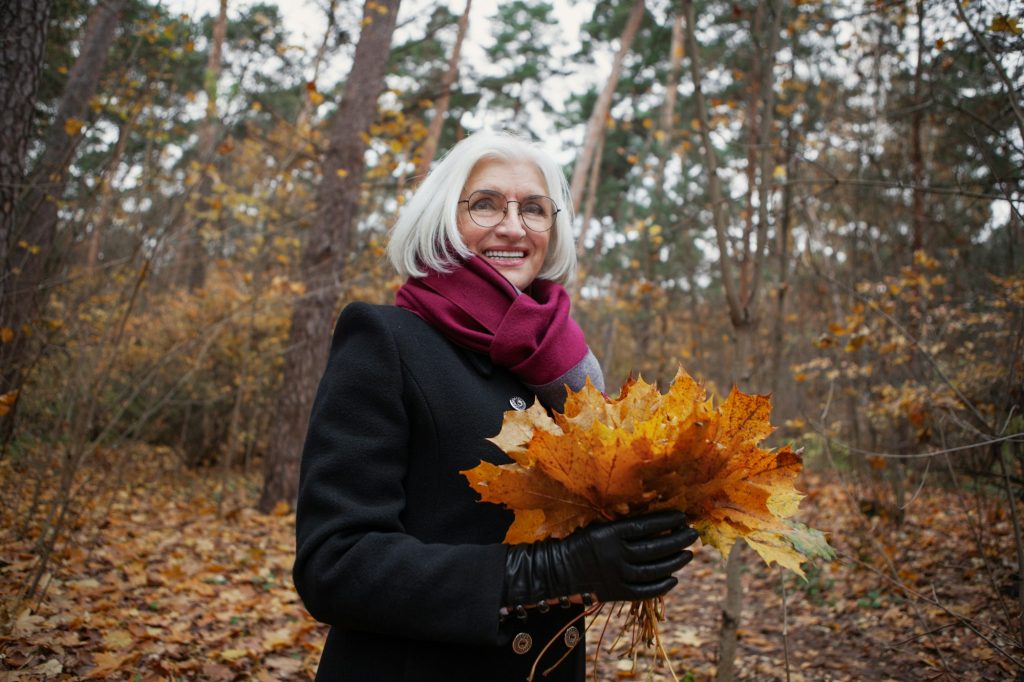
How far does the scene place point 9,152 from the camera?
10.5 feet

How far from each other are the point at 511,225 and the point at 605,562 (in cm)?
95

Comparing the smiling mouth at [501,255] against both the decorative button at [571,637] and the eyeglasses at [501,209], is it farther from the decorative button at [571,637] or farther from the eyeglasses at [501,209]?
the decorative button at [571,637]

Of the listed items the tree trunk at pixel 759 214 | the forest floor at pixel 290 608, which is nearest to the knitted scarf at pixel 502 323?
the forest floor at pixel 290 608

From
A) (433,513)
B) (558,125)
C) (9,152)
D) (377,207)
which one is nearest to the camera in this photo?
(433,513)

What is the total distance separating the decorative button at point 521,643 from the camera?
1.26 meters

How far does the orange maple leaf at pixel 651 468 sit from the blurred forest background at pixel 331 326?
113 cm

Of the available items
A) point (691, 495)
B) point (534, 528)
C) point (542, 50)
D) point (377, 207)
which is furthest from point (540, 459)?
point (542, 50)

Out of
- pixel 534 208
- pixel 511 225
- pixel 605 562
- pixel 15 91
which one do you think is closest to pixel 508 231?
pixel 511 225

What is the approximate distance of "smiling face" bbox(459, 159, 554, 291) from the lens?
1.70 meters

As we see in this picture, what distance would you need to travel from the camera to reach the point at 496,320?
61.7 inches

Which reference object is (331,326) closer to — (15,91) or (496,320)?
(15,91)

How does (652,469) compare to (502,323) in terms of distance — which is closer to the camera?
(652,469)

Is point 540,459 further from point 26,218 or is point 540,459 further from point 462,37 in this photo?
point 462,37

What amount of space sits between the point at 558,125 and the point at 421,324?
16.3 m
